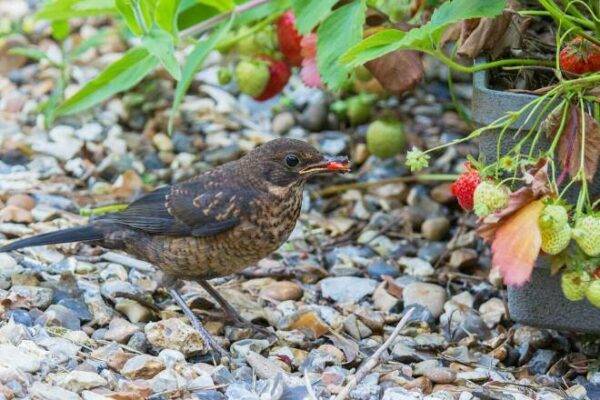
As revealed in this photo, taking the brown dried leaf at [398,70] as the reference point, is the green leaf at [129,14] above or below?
above

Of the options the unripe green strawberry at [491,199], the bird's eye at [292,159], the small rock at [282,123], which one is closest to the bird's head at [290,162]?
the bird's eye at [292,159]

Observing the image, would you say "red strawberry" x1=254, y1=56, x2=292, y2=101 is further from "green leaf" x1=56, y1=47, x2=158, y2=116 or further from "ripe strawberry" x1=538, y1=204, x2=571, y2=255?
"ripe strawberry" x1=538, y1=204, x2=571, y2=255

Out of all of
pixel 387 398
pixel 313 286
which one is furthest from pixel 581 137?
pixel 313 286

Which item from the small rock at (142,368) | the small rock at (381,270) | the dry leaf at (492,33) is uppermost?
the dry leaf at (492,33)

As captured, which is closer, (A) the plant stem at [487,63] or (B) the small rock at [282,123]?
(A) the plant stem at [487,63]

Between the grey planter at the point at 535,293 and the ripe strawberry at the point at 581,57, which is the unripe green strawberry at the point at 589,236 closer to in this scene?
the grey planter at the point at 535,293

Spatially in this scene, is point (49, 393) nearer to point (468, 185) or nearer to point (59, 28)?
point (468, 185)

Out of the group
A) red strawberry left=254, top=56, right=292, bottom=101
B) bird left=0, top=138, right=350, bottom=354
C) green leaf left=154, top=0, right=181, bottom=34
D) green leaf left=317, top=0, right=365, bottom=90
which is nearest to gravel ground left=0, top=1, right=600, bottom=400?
bird left=0, top=138, right=350, bottom=354

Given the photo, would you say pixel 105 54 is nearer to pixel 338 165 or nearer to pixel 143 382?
pixel 338 165

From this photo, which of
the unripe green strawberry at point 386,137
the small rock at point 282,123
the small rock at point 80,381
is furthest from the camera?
the small rock at point 282,123

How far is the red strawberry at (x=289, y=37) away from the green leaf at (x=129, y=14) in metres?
0.94

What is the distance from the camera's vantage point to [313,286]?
4.37m

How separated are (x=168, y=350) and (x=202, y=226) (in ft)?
1.85

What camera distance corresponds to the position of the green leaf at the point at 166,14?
3.91 meters
